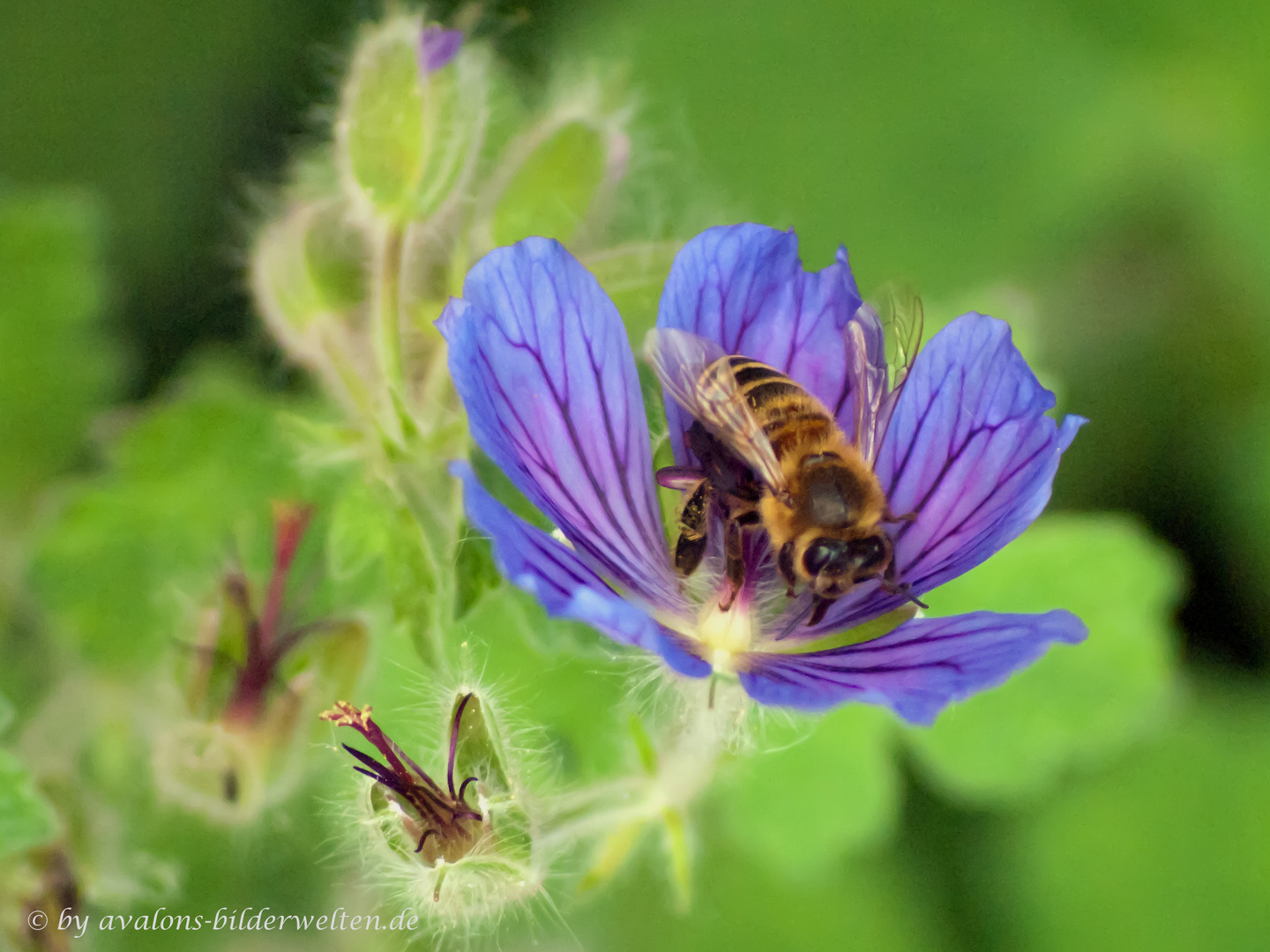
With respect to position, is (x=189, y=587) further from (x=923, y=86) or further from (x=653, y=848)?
(x=923, y=86)

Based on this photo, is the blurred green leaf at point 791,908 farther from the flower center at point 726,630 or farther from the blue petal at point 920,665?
the blue petal at point 920,665

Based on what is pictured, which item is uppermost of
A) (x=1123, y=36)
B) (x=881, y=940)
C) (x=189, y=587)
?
(x=1123, y=36)

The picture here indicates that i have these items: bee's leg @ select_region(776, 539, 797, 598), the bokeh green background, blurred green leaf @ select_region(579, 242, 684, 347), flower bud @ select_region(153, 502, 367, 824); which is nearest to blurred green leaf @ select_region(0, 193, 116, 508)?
the bokeh green background

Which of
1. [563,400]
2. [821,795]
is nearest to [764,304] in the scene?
[563,400]

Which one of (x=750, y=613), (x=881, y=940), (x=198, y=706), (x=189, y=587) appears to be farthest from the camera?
(x=881, y=940)

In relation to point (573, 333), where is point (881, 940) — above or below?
below

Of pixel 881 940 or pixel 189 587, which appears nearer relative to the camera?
pixel 189 587

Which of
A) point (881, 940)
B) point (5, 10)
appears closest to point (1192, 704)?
point (881, 940)

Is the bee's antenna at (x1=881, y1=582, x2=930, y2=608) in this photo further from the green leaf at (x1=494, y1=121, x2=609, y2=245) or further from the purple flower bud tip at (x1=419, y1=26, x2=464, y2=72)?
the purple flower bud tip at (x1=419, y1=26, x2=464, y2=72)
